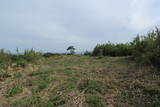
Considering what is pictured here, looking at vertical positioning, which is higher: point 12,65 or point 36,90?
point 12,65

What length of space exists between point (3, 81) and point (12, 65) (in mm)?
1332

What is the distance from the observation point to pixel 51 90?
9.61 ft

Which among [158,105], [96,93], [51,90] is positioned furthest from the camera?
[51,90]

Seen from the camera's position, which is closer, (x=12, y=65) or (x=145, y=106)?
(x=145, y=106)

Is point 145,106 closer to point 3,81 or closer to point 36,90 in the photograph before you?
point 36,90

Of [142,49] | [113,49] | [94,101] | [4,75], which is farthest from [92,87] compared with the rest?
[113,49]

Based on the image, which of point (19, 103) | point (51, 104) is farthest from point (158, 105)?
point (19, 103)

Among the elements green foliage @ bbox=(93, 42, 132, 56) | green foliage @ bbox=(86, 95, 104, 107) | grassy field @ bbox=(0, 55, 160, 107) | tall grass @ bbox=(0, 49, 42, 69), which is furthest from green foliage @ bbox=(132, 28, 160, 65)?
tall grass @ bbox=(0, 49, 42, 69)

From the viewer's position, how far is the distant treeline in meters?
4.44

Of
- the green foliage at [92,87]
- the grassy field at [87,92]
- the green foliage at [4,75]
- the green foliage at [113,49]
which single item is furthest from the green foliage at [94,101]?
the green foliage at [113,49]

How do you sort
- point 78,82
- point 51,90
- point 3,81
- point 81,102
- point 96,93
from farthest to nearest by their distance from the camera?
point 3,81 → point 78,82 → point 51,90 → point 96,93 → point 81,102

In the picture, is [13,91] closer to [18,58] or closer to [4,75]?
[4,75]

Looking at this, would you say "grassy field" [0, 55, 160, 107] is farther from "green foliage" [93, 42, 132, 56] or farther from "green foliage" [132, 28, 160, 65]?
"green foliage" [93, 42, 132, 56]

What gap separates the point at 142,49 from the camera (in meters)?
5.69
